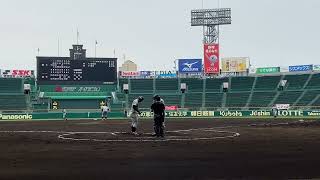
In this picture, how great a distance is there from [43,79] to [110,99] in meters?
12.8

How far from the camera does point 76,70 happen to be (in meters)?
85.9

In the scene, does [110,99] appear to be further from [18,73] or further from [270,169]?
[270,169]

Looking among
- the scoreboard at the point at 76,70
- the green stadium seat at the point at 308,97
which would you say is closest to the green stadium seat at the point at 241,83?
the green stadium seat at the point at 308,97

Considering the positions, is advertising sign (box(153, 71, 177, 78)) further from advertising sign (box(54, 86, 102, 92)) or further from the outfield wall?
the outfield wall

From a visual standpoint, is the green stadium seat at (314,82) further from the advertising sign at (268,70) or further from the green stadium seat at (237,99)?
the green stadium seat at (237,99)

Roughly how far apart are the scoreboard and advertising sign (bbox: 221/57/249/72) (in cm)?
2500

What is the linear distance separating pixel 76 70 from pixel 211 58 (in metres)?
27.1

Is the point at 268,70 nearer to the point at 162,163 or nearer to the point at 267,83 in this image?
the point at 267,83

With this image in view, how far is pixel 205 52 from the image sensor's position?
95.2m

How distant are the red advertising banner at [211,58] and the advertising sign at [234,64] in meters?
5.52

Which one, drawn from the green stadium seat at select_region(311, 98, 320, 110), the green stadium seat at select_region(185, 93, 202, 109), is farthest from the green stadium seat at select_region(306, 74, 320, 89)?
the green stadium seat at select_region(185, 93, 202, 109)

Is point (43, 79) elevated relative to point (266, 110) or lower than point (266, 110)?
elevated

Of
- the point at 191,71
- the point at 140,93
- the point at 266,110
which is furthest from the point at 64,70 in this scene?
the point at 266,110

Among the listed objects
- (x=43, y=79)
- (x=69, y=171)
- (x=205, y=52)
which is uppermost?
(x=205, y=52)
